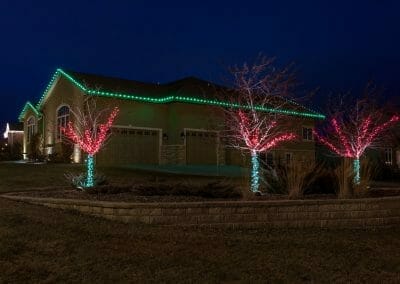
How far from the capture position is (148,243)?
23.3 ft

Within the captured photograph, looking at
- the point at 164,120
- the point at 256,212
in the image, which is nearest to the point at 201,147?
the point at 164,120

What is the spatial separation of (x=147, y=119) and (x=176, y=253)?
63.1 ft

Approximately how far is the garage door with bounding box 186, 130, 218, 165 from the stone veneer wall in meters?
0.29

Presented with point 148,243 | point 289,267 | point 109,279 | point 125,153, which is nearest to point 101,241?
point 148,243

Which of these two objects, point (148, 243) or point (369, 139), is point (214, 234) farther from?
point (369, 139)

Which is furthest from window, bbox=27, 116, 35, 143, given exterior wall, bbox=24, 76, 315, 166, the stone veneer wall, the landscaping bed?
the landscaping bed

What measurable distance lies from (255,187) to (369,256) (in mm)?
4545

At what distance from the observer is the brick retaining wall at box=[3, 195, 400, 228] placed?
847cm

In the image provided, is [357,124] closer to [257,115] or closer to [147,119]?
[257,115]

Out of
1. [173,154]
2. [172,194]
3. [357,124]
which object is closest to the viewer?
[172,194]

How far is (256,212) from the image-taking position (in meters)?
8.77

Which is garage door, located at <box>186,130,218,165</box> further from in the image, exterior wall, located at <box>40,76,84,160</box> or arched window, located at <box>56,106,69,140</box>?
arched window, located at <box>56,106,69,140</box>

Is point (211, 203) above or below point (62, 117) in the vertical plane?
below

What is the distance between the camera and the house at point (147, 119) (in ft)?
80.1
